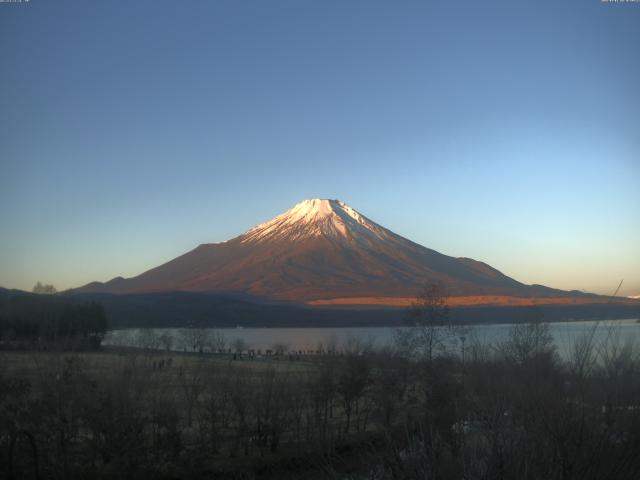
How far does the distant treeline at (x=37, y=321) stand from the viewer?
3716cm

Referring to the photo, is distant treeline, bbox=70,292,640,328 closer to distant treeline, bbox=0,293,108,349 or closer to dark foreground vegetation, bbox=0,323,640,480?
Answer: distant treeline, bbox=0,293,108,349

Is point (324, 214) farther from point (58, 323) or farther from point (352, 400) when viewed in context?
point (352, 400)

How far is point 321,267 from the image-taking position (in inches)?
5187

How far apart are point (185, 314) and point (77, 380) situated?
248ft

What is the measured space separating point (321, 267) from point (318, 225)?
68.1 ft

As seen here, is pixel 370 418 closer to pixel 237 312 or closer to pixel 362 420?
pixel 362 420

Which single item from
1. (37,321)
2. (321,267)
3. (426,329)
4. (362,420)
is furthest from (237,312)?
(362,420)

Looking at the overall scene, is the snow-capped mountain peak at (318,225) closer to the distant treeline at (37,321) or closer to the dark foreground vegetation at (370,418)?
the distant treeline at (37,321)

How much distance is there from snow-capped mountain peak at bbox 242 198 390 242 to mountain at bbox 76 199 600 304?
236mm

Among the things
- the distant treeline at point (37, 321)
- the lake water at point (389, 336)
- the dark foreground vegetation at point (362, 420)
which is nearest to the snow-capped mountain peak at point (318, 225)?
the lake water at point (389, 336)

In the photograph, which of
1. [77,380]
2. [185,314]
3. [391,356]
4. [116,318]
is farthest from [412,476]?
[185,314]

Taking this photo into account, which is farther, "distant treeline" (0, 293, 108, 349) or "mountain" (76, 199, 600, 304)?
"mountain" (76, 199, 600, 304)

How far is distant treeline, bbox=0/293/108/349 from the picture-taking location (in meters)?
37.2

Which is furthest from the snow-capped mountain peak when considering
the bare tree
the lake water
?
the bare tree
